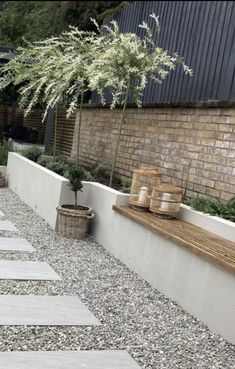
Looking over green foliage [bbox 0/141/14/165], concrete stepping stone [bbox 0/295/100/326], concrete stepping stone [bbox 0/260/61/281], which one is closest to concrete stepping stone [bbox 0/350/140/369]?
concrete stepping stone [bbox 0/295/100/326]

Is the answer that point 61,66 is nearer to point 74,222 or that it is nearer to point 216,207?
point 74,222

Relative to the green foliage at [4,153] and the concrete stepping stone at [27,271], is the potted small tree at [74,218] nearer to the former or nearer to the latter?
the concrete stepping stone at [27,271]

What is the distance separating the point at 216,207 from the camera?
4383 mm

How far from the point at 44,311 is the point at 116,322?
535 mm

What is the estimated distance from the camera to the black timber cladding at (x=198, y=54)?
5012 mm

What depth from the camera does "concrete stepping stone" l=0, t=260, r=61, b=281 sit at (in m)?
4.07

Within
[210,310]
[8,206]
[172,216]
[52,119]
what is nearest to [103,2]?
[210,310]

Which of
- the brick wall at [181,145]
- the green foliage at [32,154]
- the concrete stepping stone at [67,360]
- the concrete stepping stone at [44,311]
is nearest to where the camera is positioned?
the concrete stepping stone at [67,360]

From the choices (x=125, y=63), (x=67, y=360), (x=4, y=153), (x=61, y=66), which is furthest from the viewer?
(x=4, y=153)

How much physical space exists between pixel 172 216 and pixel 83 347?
2.20 m

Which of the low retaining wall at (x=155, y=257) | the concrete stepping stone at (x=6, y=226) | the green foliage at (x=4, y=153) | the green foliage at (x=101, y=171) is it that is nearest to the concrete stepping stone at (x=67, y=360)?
the low retaining wall at (x=155, y=257)

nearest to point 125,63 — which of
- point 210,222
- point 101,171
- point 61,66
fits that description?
point 61,66

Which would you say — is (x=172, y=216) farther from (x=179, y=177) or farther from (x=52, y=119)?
(x=52, y=119)

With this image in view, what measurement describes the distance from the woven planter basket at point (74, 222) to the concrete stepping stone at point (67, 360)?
9.84 feet
